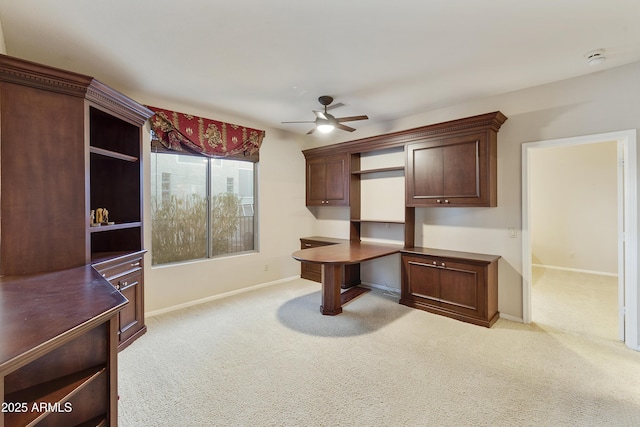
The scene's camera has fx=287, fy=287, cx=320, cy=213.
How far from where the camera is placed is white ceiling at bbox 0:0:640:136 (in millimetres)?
1968

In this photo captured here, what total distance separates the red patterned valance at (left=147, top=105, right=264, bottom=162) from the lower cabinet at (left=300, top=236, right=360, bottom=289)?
174 cm

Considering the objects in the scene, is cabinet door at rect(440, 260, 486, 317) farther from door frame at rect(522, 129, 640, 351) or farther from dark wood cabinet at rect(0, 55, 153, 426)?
dark wood cabinet at rect(0, 55, 153, 426)

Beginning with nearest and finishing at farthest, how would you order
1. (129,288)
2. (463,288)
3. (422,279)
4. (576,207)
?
1. (129,288)
2. (463,288)
3. (422,279)
4. (576,207)

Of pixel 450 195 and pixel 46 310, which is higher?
pixel 450 195

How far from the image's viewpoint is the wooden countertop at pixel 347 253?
3.35 m

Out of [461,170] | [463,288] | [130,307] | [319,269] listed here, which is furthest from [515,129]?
[130,307]

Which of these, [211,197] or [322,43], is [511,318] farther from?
[211,197]

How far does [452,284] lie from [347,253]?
1.32m

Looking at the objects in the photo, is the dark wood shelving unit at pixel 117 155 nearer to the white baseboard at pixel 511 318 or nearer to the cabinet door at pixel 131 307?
the cabinet door at pixel 131 307

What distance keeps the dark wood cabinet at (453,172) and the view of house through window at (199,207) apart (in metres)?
2.62

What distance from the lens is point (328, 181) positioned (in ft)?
16.5

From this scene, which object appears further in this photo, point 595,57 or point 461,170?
point 461,170

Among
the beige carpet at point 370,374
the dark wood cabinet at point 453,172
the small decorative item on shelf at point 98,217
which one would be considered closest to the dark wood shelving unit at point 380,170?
the dark wood cabinet at point 453,172

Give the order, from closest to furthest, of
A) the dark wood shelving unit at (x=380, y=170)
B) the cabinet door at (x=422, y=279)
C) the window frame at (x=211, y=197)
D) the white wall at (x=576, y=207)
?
the cabinet door at (x=422, y=279), the window frame at (x=211, y=197), the dark wood shelving unit at (x=380, y=170), the white wall at (x=576, y=207)
